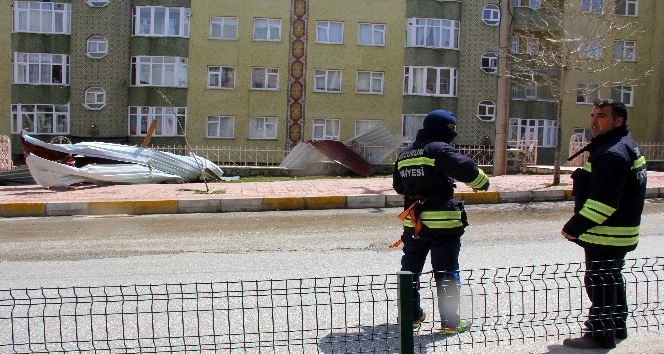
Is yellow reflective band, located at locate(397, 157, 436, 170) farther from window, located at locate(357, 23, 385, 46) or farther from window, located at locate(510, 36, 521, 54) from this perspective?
window, located at locate(510, 36, 521, 54)

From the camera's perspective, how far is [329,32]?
3102cm

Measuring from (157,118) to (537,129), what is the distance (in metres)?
17.6

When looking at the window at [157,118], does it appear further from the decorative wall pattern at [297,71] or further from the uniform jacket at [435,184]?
the uniform jacket at [435,184]

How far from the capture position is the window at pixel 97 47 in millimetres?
30094

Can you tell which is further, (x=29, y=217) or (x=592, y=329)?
(x=29, y=217)

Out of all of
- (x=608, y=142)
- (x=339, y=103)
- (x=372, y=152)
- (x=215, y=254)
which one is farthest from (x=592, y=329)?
(x=339, y=103)

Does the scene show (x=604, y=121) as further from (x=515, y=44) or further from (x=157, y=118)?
(x=515, y=44)

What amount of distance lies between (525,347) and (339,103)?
27.0m

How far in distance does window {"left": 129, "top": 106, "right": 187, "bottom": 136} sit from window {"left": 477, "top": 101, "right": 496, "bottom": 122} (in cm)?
1352

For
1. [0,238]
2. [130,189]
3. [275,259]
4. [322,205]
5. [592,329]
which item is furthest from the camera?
[130,189]

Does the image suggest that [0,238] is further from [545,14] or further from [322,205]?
[545,14]

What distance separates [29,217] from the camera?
41.2 ft

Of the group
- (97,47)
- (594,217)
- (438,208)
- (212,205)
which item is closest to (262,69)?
(97,47)

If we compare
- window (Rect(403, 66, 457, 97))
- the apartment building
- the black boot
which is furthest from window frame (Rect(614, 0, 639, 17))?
the black boot
